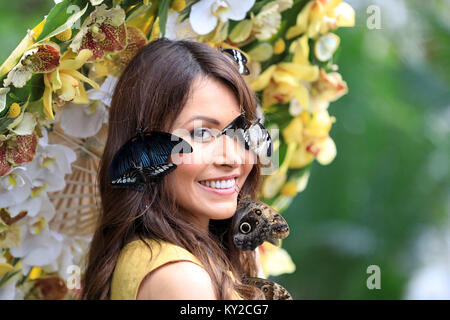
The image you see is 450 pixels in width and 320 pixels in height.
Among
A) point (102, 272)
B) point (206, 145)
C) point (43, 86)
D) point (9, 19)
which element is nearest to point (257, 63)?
point (206, 145)

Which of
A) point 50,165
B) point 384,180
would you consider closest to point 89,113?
point 50,165

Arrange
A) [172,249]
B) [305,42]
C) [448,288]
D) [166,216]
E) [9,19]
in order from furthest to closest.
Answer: [448,288] < [9,19] < [305,42] < [166,216] < [172,249]

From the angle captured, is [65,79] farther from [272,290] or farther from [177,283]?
[272,290]

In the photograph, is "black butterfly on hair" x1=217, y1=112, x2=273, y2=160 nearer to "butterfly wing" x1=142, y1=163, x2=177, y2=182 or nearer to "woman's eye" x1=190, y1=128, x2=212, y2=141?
"woman's eye" x1=190, y1=128, x2=212, y2=141

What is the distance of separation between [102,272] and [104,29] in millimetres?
598

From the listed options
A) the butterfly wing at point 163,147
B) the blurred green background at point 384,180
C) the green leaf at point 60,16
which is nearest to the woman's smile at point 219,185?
the butterfly wing at point 163,147

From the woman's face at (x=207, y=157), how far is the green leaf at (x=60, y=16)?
33cm

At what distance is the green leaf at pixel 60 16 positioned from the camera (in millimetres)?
1504

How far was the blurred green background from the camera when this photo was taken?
4.57m

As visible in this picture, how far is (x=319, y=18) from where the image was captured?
1.97 m

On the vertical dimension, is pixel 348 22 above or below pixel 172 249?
above

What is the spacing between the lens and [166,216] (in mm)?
1575

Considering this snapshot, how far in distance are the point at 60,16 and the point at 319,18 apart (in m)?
0.82
